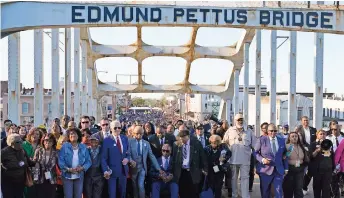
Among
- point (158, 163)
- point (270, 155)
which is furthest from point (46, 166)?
point (270, 155)

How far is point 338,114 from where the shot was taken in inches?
2382

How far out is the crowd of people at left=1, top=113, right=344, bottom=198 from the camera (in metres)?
9.12

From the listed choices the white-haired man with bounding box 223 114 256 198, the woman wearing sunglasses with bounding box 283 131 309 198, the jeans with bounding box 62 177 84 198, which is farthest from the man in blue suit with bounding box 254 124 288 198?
the jeans with bounding box 62 177 84 198

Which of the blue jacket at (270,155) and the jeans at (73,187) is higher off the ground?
the blue jacket at (270,155)

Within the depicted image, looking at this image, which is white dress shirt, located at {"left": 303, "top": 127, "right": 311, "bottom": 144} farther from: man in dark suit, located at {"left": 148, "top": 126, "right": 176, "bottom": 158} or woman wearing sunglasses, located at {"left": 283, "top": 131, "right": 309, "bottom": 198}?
man in dark suit, located at {"left": 148, "top": 126, "right": 176, "bottom": 158}

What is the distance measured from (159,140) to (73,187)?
91.6 inches

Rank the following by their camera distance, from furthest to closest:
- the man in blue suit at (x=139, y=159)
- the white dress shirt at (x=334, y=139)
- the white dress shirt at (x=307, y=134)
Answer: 1. the white dress shirt at (x=307, y=134)
2. the white dress shirt at (x=334, y=139)
3. the man in blue suit at (x=139, y=159)

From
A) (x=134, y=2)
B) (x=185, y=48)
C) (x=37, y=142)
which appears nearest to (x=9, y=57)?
(x=134, y=2)

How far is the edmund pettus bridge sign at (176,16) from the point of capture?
36.6 feet

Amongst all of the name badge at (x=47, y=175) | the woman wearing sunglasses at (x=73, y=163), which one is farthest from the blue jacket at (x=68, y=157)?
the name badge at (x=47, y=175)

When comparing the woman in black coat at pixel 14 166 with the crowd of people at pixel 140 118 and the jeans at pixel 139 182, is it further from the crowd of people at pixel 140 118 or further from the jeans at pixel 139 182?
the crowd of people at pixel 140 118

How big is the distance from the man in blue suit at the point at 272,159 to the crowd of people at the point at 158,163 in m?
0.02

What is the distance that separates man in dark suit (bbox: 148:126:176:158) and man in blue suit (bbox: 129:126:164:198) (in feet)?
1.69

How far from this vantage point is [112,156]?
978 cm
